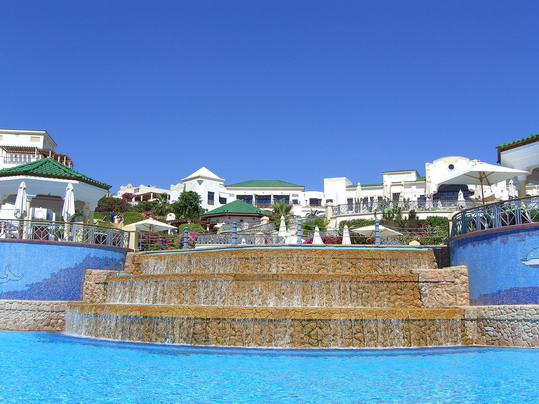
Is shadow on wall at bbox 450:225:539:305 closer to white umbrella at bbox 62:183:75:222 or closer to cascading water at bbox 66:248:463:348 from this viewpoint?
cascading water at bbox 66:248:463:348

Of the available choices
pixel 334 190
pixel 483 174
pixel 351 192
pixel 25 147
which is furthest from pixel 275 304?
pixel 25 147

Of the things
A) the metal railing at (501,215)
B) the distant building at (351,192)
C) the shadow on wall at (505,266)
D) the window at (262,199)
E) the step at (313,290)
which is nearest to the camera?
the shadow on wall at (505,266)

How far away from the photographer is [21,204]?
64.8ft

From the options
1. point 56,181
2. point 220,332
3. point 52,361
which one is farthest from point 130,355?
point 56,181

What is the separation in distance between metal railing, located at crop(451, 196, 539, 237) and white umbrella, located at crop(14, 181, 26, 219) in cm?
1553

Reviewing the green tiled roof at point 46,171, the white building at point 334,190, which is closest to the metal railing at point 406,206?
the white building at point 334,190

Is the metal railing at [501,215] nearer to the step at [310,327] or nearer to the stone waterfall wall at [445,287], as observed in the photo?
the stone waterfall wall at [445,287]

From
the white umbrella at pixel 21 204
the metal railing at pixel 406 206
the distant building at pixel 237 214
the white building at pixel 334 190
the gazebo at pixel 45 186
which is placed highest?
the white building at pixel 334 190

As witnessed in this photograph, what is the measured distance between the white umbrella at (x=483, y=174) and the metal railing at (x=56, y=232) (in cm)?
1243

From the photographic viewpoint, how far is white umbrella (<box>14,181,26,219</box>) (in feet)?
63.8

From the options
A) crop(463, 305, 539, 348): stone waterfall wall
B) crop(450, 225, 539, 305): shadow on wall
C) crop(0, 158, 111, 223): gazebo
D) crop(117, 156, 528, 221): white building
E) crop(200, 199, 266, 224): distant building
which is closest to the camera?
crop(463, 305, 539, 348): stone waterfall wall

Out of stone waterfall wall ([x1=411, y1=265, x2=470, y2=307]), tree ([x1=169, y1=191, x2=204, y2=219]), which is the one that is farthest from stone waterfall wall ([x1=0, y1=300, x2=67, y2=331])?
tree ([x1=169, y1=191, x2=204, y2=219])

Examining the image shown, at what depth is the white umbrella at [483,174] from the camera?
16.5 metres

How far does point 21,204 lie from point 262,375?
14.9 m
